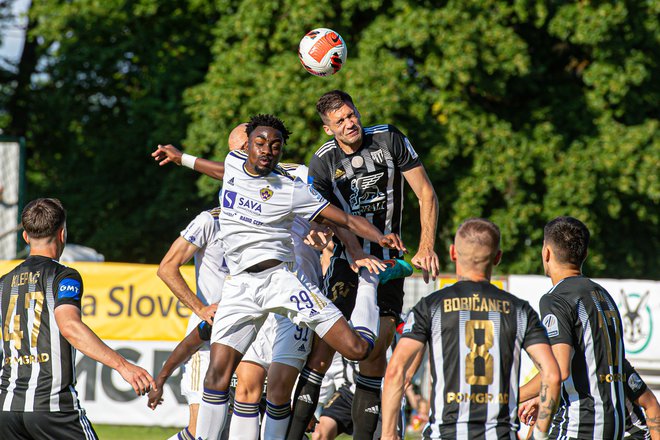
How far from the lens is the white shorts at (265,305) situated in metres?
6.75

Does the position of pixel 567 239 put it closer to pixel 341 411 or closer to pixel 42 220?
pixel 42 220

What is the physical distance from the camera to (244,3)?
21.4 metres

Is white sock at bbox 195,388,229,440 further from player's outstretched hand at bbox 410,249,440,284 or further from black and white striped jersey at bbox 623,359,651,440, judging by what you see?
black and white striped jersey at bbox 623,359,651,440

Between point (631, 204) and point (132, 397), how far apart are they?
42.2 feet

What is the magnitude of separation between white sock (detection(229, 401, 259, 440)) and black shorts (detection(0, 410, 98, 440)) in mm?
1494

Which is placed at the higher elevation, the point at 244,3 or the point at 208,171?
the point at 244,3

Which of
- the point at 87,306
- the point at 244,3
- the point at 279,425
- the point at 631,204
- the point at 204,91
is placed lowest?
the point at 279,425

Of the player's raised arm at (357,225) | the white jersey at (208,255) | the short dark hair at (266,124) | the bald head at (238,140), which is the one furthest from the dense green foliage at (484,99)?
the player's raised arm at (357,225)

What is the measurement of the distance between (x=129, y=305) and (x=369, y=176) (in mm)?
7020

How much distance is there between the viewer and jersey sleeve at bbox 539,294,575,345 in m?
5.91

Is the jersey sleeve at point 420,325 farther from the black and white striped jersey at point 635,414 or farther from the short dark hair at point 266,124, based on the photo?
the short dark hair at point 266,124

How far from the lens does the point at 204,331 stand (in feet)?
25.6

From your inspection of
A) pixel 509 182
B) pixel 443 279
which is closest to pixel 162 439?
pixel 443 279

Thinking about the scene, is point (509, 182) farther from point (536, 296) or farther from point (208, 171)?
point (208, 171)
